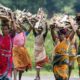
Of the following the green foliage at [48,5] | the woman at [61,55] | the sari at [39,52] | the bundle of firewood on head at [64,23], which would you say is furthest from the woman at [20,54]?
the green foliage at [48,5]

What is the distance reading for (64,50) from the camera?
44.8ft

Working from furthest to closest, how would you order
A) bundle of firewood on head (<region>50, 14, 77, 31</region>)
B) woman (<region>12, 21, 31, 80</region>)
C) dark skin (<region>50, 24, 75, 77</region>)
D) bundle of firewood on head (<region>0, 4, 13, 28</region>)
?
woman (<region>12, 21, 31, 80</region>)
bundle of firewood on head (<region>50, 14, 77, 31</region>)
dark skin (<region>50, 24, 75, 77</region>)
bundle of firewood on head (<region>0, 4, 13, 28</region>)

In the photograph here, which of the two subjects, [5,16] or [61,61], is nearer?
[5,16]

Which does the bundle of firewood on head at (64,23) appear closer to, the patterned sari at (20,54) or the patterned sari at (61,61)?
the patterned sari at (61,61)

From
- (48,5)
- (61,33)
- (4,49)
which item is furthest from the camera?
(48,5)

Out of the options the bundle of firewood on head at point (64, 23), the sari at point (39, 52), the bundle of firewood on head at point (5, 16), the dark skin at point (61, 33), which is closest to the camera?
the bundle of firewood on head at point (5, 16)

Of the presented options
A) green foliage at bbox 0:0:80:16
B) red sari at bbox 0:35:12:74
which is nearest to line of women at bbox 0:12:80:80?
red sari at bbox 0:35:12:74

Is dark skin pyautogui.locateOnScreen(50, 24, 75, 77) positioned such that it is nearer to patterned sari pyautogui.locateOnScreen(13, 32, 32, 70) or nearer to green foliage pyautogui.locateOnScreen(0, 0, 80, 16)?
patterned sari pyautogui.locateOnScreen(13, 32, 32, 70)

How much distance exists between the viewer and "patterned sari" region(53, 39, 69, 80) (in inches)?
536

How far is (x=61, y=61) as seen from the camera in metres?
13.7

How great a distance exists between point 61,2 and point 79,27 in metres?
30.2

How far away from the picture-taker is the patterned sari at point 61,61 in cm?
1362

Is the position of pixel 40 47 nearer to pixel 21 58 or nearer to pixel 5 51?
pixel 21 58

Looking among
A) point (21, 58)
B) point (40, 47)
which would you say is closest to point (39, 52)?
point (40, 47)
